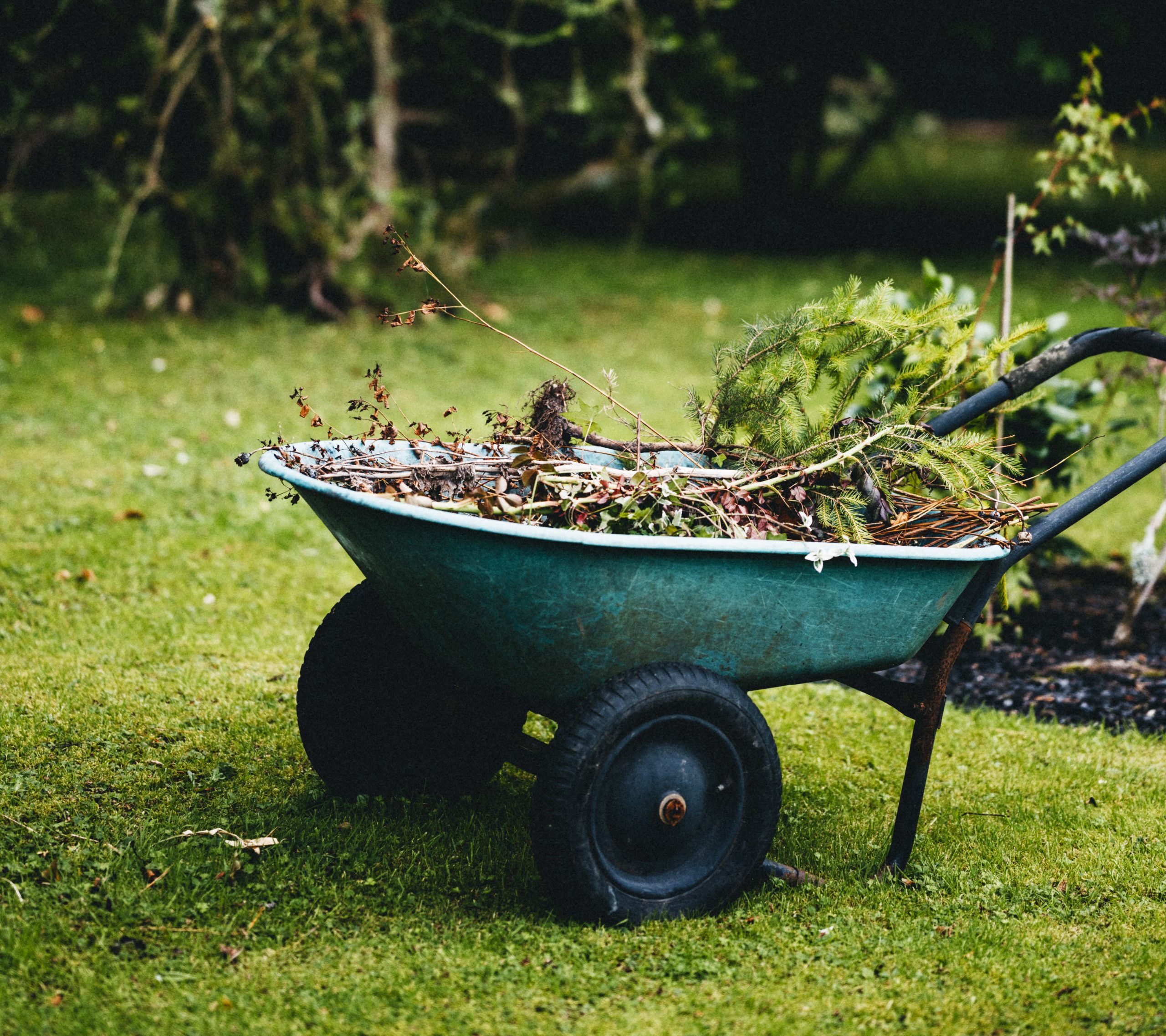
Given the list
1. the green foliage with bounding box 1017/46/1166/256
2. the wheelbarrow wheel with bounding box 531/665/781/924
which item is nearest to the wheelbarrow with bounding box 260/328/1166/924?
the wheelbarrow wheel with bounding box 531/665/781/924

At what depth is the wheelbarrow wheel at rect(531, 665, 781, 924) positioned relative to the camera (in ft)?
8.01

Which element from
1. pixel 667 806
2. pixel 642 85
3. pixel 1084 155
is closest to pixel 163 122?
pixel 642 85

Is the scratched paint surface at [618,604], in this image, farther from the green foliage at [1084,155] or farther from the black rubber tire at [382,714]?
the green foliage at [1084,155]

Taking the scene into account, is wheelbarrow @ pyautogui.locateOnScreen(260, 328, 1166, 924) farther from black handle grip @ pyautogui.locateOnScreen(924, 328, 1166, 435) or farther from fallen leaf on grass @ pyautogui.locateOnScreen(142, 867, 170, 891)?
fallen leaf on grass @ pyautogui.locateOnScreen(142, 867, 170, 891)

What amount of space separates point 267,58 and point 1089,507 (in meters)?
7.74

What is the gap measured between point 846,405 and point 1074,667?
2.00m

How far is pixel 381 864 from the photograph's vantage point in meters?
2.84

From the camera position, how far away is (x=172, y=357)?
8.55 meters

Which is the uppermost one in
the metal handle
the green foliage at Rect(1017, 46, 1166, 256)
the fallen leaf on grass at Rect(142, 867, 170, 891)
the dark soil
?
the green foliage at Rect(1017, 46, 1166, 256)

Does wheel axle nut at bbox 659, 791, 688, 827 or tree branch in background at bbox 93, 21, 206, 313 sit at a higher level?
tree branch in background at bbox 93, 21, 206, 313

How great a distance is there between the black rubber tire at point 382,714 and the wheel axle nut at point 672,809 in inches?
21.5

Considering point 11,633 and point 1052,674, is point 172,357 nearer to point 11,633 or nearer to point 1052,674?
point 11,633

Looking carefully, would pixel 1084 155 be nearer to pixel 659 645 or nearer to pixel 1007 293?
pixel 1007 293

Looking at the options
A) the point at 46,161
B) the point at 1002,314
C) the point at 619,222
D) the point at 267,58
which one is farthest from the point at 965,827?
the point at 619,222
